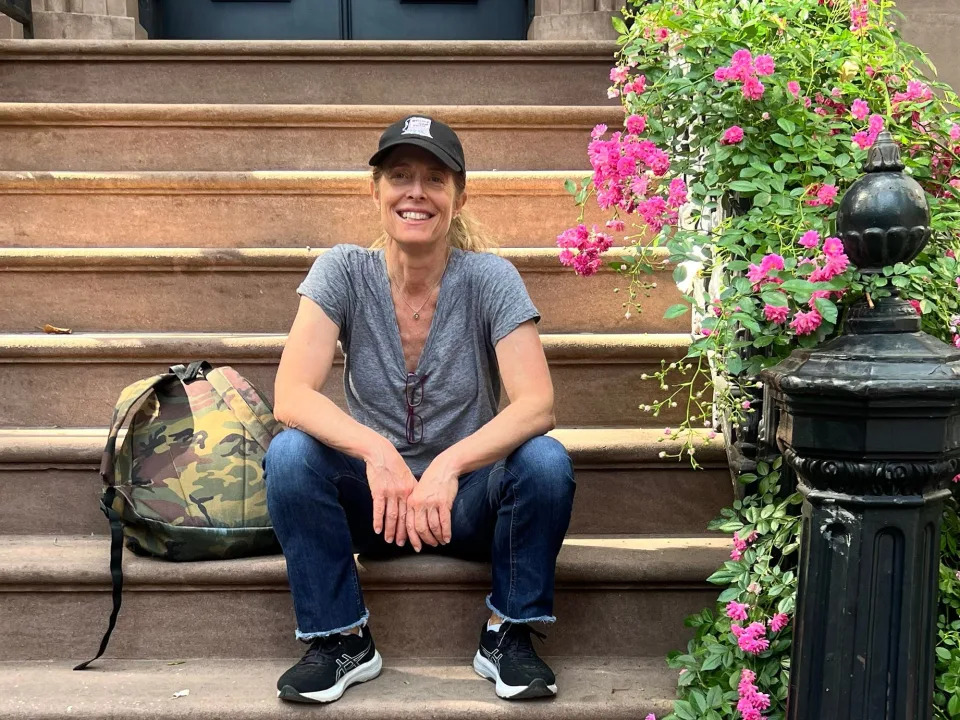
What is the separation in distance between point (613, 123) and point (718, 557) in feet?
4.70

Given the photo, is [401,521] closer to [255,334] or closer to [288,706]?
[288,706]

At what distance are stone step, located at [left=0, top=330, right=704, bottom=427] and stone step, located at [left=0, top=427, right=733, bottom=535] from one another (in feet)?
0.60

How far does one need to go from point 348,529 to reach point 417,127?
80 centimetres

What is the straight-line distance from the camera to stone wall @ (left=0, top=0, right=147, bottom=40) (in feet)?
11.6

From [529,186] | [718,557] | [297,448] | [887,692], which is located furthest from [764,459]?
[529,186]

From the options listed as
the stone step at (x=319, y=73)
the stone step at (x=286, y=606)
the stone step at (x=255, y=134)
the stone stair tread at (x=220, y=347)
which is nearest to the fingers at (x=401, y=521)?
the stone step at (x=286, y=606)

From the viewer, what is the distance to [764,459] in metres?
1.79

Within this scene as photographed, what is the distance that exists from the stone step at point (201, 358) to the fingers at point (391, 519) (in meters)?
0.62

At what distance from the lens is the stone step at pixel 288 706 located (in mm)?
1727

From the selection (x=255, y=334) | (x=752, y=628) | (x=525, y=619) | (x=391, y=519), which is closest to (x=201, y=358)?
(x=255, y=334)

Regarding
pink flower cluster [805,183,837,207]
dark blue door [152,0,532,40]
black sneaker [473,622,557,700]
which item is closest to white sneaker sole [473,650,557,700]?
black sneaker [473,622,557,700]

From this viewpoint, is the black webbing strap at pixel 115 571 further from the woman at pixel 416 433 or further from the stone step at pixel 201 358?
the stone step at pixel 201 358

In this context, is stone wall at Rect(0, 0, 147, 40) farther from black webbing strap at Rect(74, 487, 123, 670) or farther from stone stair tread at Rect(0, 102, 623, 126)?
black webbing strap at Rect(74, 487, 123, 670)

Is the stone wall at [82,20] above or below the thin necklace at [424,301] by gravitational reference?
above
